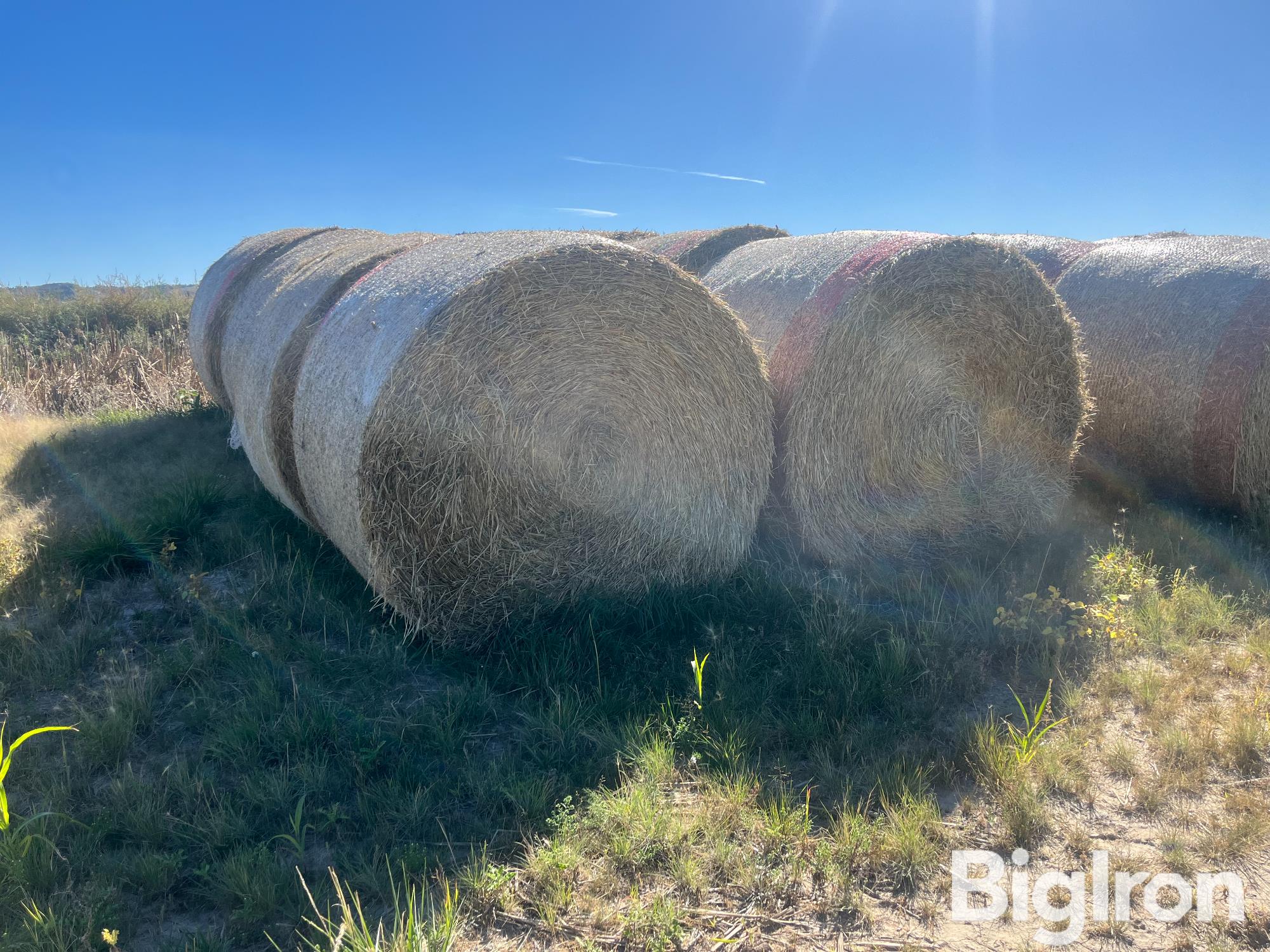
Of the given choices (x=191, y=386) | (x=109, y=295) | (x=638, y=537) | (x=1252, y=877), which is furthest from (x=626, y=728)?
(x=109, y=295)

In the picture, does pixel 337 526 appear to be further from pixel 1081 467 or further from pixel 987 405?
pixel 1081 467

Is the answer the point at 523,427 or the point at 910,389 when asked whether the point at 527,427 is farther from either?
the point at 910,389

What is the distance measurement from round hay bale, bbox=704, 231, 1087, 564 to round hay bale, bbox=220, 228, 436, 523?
2.53 m

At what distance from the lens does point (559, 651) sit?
398cm

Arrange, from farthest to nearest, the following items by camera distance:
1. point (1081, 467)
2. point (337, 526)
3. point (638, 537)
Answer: point (1081, 467) → point (638, 537) → point (337, 526)

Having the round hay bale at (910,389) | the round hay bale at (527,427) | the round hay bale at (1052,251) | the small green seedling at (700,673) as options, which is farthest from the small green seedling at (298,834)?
the round hay bale at (1052,251)

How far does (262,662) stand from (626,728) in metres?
1.73

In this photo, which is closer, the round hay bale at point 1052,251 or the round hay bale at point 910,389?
the round hay bale at point 910,389

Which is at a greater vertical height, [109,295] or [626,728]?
[109,295]

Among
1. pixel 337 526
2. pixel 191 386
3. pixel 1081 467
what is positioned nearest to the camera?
pixel 337 526
